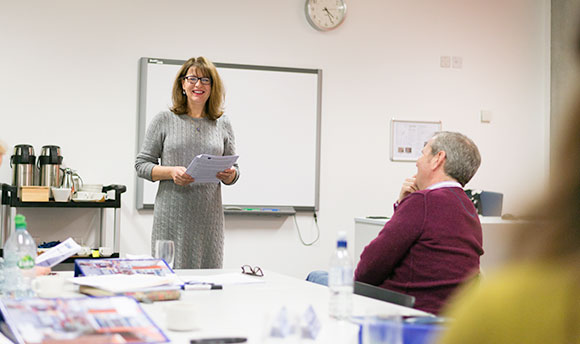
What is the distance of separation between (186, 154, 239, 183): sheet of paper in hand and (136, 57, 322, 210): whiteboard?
1.79 meters

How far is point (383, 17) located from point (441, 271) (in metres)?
3.56

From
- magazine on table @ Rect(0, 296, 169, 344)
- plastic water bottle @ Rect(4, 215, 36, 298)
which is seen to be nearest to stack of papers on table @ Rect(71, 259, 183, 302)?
plastic water bottle @ Rect(4, 215, 36, 298)

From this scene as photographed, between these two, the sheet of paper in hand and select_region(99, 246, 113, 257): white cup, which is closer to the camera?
the sheet of paper in hand

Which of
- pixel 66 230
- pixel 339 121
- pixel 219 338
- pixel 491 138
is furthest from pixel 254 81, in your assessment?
pixel 219 338

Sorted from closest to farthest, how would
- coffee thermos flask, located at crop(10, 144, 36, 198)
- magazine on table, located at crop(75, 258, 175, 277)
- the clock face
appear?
magazine on table, located at crop(75, 258, 175, 277) → coffee thermos flask, located at crop(10, 144, 36, 198) → the clock face

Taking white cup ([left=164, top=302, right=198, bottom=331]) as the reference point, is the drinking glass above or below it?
above

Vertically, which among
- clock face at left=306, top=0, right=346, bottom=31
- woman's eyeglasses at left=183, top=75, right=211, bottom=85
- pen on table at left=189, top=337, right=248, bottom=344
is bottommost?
pen on table at left=189, top=337, right=248, bottom=344

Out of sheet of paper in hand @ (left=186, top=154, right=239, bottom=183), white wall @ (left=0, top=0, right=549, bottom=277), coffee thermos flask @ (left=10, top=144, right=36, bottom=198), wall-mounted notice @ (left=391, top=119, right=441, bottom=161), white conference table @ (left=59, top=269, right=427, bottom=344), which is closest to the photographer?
white conference table @ (left=59, top=269, right=427, bottom=344)

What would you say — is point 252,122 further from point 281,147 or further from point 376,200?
point 376,200

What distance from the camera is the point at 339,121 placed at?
5.24 meters

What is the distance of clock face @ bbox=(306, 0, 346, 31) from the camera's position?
5141 mm

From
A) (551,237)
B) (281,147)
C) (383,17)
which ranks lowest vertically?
(551,237)

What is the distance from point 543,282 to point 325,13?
4.84 meters

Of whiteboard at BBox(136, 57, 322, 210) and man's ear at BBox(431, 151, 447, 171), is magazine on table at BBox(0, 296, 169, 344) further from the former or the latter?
whiteboard at BBox(136, 57, 322, 210)
